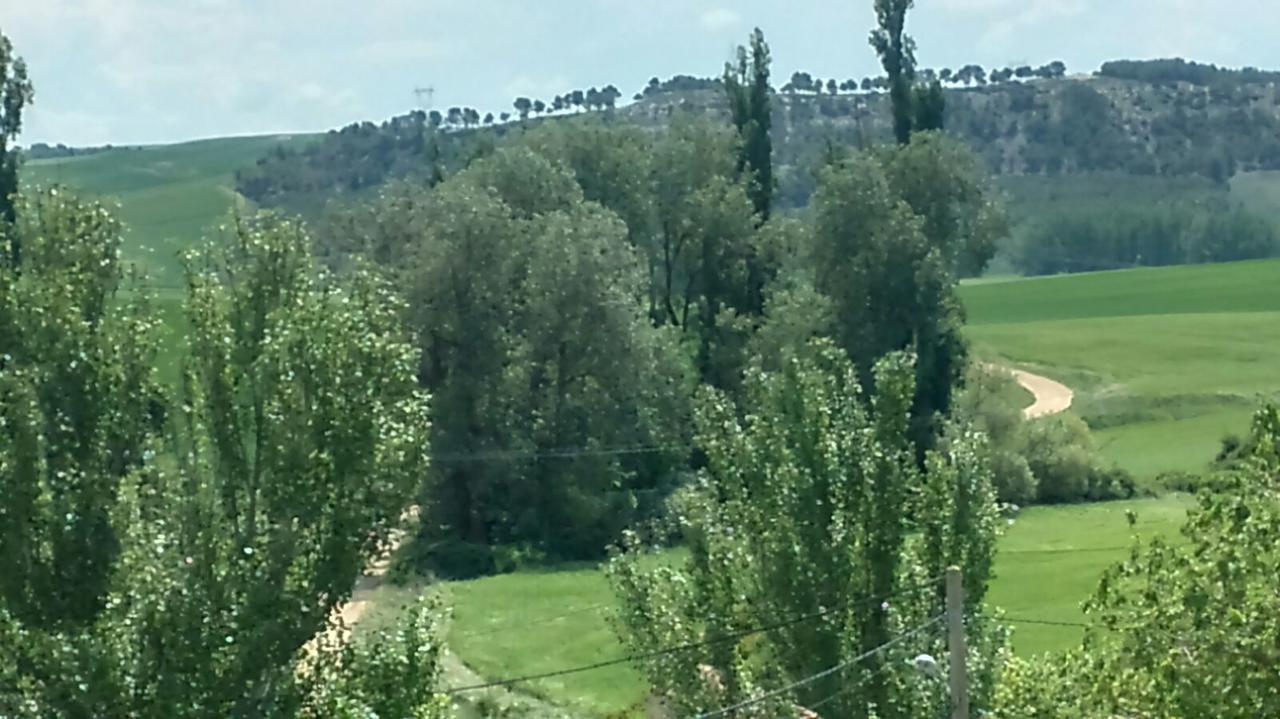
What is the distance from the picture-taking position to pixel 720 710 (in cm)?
2212

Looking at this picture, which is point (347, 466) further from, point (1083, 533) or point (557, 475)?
point (1083, 533)

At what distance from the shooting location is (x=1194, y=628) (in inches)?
532

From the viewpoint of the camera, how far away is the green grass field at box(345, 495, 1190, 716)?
35312 millimetres

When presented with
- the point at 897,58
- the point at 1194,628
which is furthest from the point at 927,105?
the point at 1194,628

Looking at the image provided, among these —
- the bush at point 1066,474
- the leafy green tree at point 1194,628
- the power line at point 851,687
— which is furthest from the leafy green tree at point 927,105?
the leafy green tree at point 1194,628

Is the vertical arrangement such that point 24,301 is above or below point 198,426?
above

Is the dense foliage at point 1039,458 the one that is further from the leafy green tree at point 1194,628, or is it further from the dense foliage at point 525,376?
the leafy green tree at point 1194,628

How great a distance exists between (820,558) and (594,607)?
20.6m

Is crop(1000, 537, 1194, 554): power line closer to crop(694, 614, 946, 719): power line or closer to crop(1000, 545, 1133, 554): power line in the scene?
crop(1000, 545, 1133, 554): power line

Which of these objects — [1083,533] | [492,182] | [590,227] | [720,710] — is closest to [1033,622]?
[1083,533]

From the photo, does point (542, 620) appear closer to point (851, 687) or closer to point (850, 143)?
point (851, 687)

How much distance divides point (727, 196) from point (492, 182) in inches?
357

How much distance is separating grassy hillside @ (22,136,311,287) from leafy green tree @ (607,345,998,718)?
80.5 metres

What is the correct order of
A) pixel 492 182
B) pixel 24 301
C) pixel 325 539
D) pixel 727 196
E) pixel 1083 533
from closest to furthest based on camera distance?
pixel 325 539, pixel 24 301, pixel 1083 533, pixel 492 182, pixel 727 196
